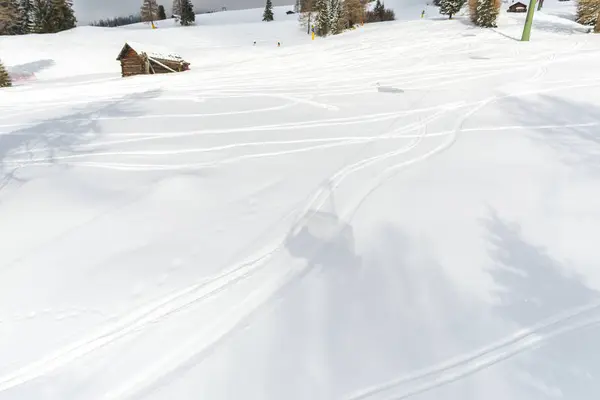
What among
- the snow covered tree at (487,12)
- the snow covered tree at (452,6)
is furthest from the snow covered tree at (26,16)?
the snow covered tree at (487,12)

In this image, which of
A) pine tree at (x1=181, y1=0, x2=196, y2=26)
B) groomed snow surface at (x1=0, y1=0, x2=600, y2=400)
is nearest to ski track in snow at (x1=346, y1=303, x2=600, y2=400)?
groomed snow surface at (x1=0, y1=0, x2=600, y2=400)

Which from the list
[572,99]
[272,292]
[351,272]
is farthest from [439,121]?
[272,292]

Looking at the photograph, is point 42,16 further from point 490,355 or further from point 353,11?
point 490,355

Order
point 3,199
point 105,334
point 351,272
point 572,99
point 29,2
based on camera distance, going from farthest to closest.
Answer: point 29,2, point 572,99, point 3,199, point 351,272, point 105,334

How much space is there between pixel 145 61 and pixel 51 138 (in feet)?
63.6

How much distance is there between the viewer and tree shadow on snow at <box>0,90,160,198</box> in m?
4.87

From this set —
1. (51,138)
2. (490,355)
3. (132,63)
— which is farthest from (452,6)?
(490,355)

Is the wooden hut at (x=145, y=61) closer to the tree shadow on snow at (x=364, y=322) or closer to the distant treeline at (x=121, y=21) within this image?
the tree shadow on snow at (x=364, y=322)

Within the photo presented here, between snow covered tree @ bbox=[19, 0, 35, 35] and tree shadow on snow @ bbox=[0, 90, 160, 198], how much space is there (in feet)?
187

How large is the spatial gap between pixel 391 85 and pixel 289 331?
29.9 feet

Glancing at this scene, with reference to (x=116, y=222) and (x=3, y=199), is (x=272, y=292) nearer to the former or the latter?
(x=116, y=222)

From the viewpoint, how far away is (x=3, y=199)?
3893 mm

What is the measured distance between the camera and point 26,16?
1901 inches

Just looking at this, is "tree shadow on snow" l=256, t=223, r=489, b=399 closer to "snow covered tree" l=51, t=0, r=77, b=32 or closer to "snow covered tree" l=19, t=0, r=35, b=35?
"snow covered tree" l=51, t=0, r=77, b=32
